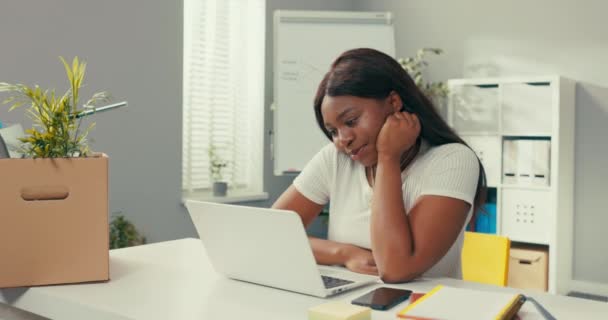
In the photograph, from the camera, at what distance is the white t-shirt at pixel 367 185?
1.50 metres

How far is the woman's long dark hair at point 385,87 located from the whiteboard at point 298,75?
2332 mm

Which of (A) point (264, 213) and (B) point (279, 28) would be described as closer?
(A) point (264, 213)

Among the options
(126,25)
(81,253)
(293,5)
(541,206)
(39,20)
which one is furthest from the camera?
(293,5)

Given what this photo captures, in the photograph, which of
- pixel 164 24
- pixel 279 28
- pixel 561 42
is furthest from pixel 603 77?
pixel 164 24

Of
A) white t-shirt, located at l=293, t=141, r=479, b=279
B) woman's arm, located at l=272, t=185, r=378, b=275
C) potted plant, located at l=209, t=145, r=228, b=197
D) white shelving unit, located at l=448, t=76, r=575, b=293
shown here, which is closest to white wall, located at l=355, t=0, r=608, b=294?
white shelving unit, located at l=448, t=76, r=575, b=293

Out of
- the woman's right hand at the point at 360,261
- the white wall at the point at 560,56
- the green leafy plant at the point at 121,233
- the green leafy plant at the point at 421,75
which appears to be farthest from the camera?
the green leafy plant at the point at 421,75

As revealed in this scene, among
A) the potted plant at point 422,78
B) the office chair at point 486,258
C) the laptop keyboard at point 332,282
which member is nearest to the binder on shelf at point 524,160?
the potted plant at point 422,78

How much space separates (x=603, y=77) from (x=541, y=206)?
96cm

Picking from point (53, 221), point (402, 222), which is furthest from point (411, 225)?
point (53, 221)

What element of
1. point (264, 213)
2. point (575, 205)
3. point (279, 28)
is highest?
point (279, 28)

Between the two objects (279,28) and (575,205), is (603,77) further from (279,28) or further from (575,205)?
(279,28)

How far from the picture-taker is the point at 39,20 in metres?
3.00

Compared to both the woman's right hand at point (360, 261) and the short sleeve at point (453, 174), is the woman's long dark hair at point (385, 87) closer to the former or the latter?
the short sleeve at point (453, 174)

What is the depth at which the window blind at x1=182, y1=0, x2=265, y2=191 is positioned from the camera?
395 cm
